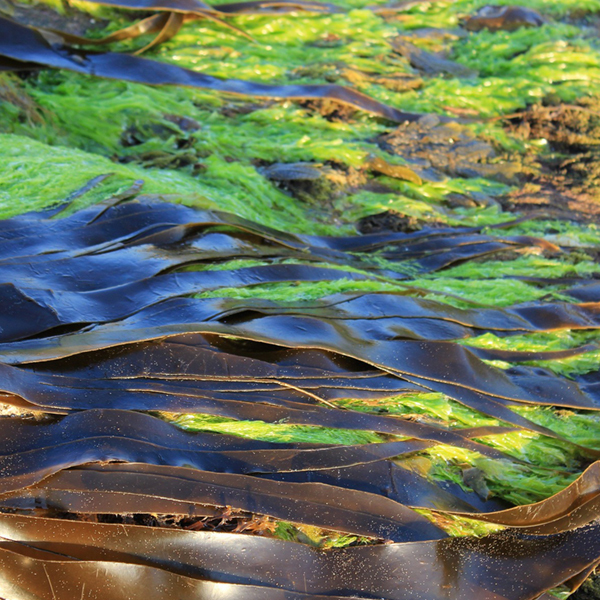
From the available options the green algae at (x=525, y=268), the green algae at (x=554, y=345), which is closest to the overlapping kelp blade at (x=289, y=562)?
the green algae at (x=554, y=345)

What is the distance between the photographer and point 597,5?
229 inches

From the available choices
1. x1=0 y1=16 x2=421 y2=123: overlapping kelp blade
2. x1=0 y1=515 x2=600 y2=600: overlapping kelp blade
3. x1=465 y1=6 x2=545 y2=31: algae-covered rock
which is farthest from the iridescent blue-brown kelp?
x1=465 y1=6 x2=545 y2=31: algae-covered rock

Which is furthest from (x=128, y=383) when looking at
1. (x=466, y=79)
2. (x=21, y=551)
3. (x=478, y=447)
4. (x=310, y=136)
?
(x=466, y=79)

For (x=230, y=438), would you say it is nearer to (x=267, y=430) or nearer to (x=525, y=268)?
(x=267, y=430)

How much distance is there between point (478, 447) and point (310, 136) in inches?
98.5

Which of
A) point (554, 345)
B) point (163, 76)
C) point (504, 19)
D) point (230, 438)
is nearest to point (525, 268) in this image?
point (554, 345)

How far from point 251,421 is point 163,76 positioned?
304 cm

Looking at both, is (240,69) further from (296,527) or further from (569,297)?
(296,527)

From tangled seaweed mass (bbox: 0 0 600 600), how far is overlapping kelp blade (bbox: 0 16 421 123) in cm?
170

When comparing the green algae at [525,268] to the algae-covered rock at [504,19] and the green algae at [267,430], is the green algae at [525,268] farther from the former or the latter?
the algae-covered rock at [504,19]

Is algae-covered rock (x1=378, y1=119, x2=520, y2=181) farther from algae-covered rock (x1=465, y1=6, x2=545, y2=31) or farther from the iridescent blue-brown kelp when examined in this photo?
algae-covered rock (x1=465, y1=6, x2=545, y2=31)

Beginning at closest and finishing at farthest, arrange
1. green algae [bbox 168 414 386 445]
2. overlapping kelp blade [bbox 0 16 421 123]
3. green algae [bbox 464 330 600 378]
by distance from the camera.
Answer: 1. green algae [bbox 168 414 386 445]
2. green algae [bbox 464 330 600 378]
3. overlapping kelp blade [bbox 0 16 421 123]

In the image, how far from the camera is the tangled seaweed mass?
1624mm

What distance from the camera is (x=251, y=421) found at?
1.86 meters
